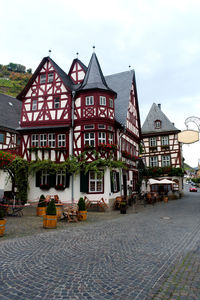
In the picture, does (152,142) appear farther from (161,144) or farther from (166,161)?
(166,161)

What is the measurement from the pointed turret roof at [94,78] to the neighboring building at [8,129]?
31.0 ft

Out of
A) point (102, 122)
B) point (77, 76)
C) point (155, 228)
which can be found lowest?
point (155, 228)

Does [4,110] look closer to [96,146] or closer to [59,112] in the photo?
[59,112]

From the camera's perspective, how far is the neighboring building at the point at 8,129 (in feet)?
80.0

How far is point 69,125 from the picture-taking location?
19.7 metres

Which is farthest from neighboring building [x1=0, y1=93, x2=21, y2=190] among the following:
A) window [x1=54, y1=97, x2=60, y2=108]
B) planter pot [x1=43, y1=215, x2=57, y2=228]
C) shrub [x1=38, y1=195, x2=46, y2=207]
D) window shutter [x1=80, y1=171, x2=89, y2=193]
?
planter pot [x1=43, y1=215, x2=57, y2=228]

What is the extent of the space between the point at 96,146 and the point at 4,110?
17595 mm

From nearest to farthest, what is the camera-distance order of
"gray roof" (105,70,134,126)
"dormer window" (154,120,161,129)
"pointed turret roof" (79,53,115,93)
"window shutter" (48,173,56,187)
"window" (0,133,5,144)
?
"window shutter" (48,173,56,187) < "pointed turret roof" (79,53,115,93) < "gray roof" (105,70,134,126) < "window" (0,133,5,144) < "dormer window" (154,120,161,129)

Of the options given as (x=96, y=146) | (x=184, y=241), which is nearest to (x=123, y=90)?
(x=96, y=146)

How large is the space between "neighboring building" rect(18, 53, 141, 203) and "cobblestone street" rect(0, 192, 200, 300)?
9777mm

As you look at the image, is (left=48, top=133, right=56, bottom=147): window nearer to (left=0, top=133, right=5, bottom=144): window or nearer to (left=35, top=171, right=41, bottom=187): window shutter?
(left=35, top=171, right=41, bottom=187): window shutter

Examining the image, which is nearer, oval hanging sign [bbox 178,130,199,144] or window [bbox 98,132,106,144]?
oval hanging sign [bbox 178,130,199,144]

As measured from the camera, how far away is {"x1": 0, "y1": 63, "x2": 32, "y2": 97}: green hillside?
301 feet

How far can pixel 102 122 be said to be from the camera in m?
19.1
